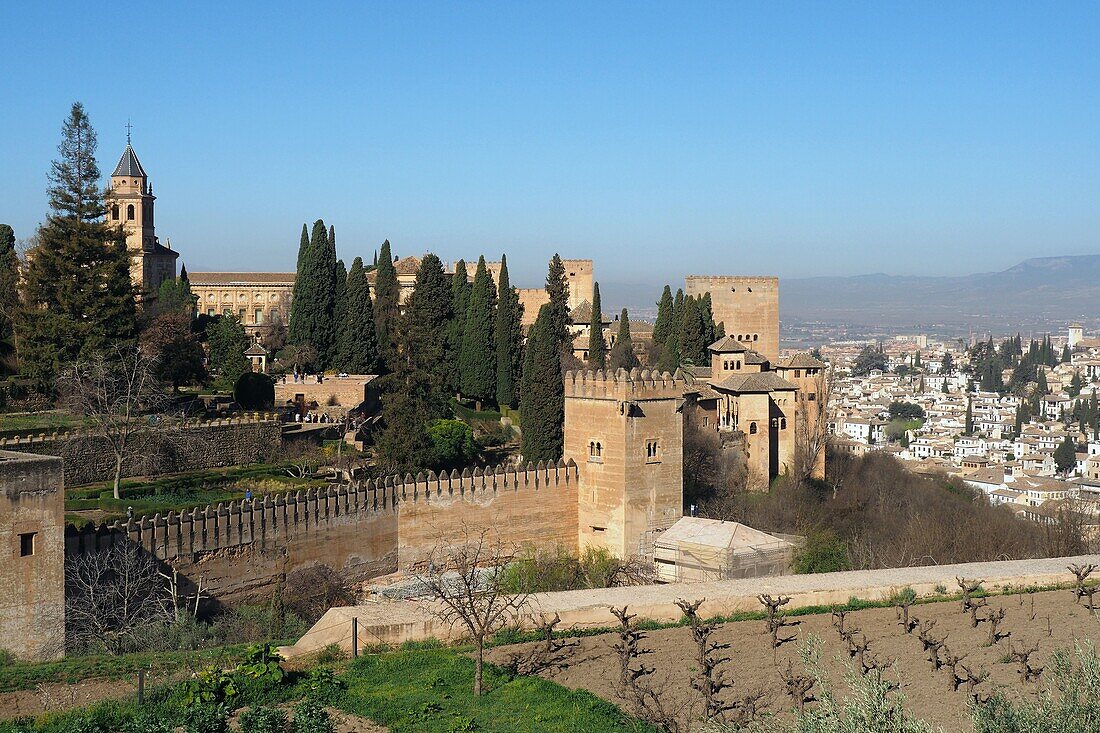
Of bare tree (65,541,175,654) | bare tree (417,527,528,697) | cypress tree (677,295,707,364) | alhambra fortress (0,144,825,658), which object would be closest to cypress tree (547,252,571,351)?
cypress tree (677,295,707,364)

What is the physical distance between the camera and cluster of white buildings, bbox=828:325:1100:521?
71.6 meters

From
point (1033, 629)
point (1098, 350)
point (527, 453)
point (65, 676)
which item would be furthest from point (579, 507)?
point (1098, 350)

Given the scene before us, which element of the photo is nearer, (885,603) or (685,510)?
(885,603)

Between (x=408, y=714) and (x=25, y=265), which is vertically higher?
(x=25, y=265)

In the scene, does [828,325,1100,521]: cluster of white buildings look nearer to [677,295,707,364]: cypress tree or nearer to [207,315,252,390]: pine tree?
[677,295,707,364]: cypress tree

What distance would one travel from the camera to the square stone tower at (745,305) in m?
52.2

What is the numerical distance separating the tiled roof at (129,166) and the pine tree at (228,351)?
346 inches

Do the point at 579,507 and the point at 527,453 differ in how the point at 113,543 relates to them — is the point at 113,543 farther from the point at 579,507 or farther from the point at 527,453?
the point at 527,453

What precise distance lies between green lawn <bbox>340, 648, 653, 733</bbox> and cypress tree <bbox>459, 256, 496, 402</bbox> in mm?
25549

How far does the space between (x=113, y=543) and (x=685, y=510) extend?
46.0 ft

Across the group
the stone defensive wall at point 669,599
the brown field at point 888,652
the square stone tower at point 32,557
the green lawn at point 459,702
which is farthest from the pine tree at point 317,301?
the green lawn at point 459,702

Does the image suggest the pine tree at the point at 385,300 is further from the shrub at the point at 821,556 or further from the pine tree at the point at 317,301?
the shrub at the point at 821,556

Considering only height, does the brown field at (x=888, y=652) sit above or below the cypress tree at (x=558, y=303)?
below

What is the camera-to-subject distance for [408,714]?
11.3 metres
